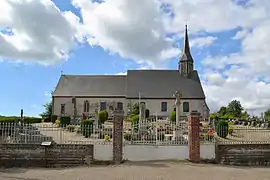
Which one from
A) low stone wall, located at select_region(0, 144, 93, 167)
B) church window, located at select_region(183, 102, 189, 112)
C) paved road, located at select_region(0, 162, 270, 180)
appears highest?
church window, located at select_region(183, 102, 189, 112)

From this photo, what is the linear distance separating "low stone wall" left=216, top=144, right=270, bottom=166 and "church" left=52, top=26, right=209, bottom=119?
1078 inches

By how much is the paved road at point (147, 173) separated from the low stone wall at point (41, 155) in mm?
794

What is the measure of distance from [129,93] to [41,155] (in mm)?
31140

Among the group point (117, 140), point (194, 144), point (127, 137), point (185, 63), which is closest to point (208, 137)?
point (194, 144)

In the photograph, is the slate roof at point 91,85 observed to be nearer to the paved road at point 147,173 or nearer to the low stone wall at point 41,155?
the low stone wall at point 41,155

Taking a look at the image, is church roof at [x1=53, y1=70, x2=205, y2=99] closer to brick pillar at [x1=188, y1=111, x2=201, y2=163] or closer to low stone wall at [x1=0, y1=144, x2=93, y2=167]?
brick pillar at [x1=188, y1=111, x2=201, y2=163]

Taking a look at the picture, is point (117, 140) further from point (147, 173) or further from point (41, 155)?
point (41, 155)

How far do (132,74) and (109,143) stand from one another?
3383cm

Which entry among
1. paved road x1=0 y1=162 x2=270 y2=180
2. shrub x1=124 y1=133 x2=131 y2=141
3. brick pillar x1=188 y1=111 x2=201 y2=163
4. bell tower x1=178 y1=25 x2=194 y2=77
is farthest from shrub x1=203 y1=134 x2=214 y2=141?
bell tower x1=178 y1=25 x2=194 y2=77

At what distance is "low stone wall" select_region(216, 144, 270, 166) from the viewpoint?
14047mm

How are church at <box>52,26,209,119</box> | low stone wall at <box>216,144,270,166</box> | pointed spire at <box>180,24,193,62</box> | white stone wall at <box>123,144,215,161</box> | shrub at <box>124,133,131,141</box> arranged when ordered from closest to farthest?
white stone wall at <box>123,144,215,161</box> → low stone wall at <box>216,144,270,166</box> → shrub at <box>124,133,131,141</box> → church at <box>52,26,209,119</box> → pointed spire at <box>180,24,193,62</box>

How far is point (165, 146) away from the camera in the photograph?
14.0 m

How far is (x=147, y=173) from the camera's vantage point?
37.0ft

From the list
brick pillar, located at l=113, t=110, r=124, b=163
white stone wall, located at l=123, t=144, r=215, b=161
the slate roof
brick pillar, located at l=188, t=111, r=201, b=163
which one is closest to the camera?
brick pillar, located at l=113, t=110, r=124, b=163
